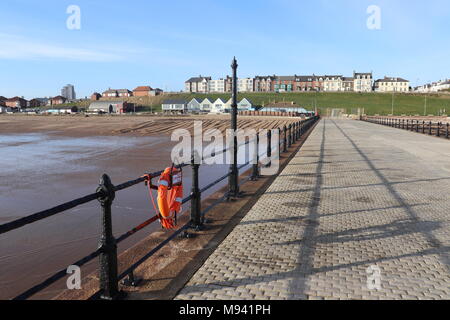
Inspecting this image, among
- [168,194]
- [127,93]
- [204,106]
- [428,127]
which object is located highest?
[127,93]

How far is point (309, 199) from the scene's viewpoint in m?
7.29

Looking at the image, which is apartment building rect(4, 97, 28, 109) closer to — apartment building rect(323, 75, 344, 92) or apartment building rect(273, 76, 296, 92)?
apartment building rect(273, 76, 296, 92)

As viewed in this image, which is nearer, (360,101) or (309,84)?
(360,101)

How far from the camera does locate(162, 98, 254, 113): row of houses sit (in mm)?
119500

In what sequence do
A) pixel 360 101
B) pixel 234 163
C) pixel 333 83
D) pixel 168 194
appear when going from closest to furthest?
pixel 168 194, pixel 234 163, pixel 360 101, pixel 333 83

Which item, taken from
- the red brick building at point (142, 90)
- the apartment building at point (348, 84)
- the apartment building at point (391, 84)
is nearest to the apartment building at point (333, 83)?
the apartment building at point (348, 84)

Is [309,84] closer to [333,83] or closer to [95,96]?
[333,83]

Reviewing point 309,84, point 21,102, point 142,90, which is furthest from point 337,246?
point 21,102

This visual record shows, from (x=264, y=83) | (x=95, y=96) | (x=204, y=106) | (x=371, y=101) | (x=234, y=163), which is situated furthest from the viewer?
(x=264, y=83)

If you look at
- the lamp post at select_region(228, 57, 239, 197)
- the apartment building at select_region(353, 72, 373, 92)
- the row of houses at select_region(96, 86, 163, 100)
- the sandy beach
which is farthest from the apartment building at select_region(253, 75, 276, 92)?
the lamp post at select_region(228, 57, 239, 197)

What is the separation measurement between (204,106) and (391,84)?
114 meters

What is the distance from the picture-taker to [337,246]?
477 centimetres

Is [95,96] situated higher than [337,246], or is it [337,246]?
[95,96]
